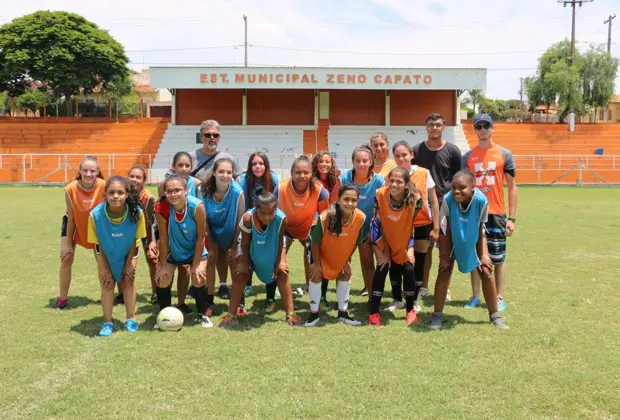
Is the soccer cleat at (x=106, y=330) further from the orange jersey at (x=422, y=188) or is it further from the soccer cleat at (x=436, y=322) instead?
the orange jersey at (x=422, y=188)

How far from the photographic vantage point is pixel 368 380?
3.72 meters

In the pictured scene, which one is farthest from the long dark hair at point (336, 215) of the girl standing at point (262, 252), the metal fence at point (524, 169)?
the metal fence at point (524, 169)

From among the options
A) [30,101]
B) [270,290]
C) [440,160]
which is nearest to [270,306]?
[270,290]

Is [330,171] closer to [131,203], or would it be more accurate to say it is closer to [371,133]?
[131,203]

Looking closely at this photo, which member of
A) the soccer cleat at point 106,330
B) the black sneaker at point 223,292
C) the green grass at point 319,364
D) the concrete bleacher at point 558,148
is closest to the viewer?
the green grass at point 319,364

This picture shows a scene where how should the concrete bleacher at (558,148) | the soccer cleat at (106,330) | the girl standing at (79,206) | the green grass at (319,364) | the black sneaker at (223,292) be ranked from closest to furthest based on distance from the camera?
the green grass at (319,364)
the soccer cleat at (106,330)
the girl standing at (79,206)
the black sneaker at (223,292)
the concrete bleacher at (558,148)

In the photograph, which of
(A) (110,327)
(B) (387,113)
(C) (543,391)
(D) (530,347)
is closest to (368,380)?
(C) (543,391)

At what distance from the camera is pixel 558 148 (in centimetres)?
3203

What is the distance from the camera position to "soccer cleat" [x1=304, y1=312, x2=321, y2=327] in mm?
5031

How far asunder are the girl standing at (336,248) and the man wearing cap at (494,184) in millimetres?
1474

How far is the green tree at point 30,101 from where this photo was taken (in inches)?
1701

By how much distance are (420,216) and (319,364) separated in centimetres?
218

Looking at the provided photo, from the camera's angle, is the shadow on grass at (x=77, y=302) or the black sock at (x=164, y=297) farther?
the shadow on grass at (x=77, y=302)

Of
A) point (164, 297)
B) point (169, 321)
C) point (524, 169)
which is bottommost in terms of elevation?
point (169, 321)
